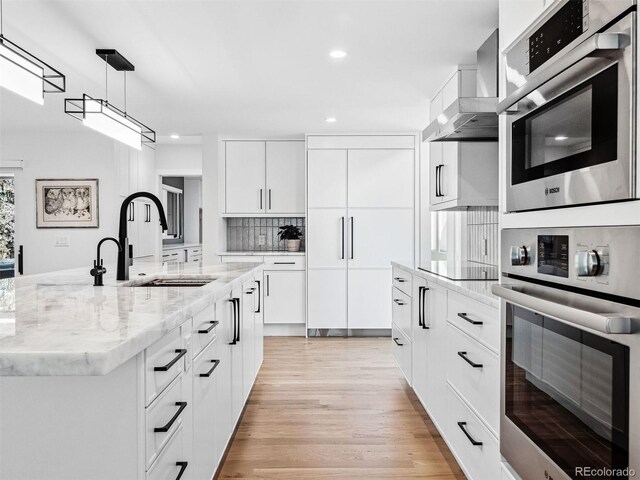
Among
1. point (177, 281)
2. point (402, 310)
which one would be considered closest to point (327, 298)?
point (402, 310)

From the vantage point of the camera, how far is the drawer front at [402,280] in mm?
3293

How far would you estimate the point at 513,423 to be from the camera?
146cm

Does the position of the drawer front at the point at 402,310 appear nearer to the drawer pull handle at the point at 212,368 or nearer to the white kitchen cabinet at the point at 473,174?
the white kitchen cabinet at the point at 473,174

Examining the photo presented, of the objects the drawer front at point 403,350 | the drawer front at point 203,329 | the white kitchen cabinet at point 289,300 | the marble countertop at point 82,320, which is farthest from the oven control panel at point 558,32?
the white kitchen cabinet at point 289,300

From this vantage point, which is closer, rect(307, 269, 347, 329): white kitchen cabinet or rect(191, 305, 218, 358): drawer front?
rect(191, 305, 218, 358): drawer front

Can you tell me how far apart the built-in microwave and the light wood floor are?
1574mm

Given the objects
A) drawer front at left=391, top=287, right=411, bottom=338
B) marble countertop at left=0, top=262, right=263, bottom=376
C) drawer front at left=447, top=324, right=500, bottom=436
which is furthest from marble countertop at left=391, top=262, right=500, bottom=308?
marble countertop at left=0, top=262, right=263, bottom=376

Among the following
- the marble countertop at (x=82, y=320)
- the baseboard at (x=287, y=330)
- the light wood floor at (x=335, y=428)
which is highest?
the marble countertop at (x=82, y=320)

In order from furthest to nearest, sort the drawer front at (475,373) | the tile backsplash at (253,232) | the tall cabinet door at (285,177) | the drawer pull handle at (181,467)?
the tile backsplash at (253,232)
the tall cabinet door at (285,177)
the drawer front at (475,373)
the drawer pull handle at (181,467)

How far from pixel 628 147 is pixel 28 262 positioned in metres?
6.20

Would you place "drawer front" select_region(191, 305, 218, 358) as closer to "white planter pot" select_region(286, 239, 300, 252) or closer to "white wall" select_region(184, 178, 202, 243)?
"white planter pot" select_region(286, 239, 300, 252)

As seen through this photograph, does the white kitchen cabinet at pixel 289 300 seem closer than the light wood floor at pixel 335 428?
No

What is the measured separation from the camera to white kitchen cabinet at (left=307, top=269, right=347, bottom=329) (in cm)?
541

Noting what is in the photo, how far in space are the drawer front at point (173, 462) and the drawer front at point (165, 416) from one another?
2 centimetres
